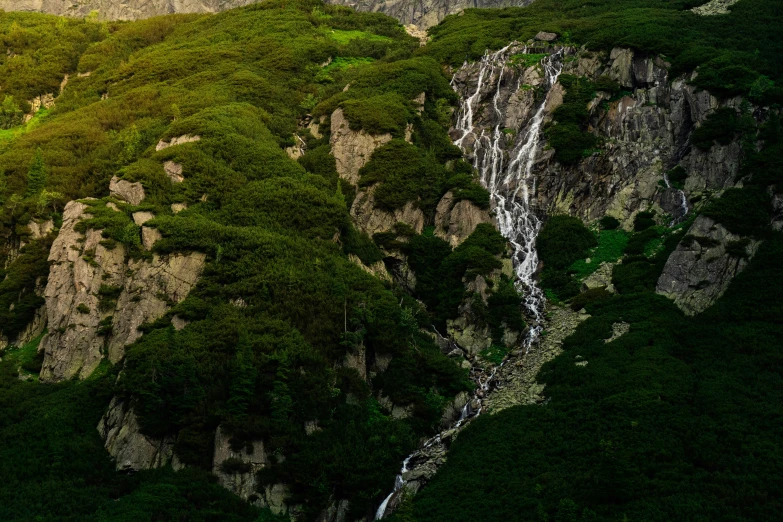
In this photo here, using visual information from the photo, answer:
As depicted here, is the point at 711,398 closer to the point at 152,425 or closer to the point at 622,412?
the point at 622,412

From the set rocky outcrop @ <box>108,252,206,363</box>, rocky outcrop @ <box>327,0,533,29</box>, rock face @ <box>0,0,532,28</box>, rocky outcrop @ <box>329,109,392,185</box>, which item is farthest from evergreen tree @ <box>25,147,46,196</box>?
rocky outcrop @ <box>327,0,533,29</box>

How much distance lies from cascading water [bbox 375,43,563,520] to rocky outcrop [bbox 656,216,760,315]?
1042 centimetres

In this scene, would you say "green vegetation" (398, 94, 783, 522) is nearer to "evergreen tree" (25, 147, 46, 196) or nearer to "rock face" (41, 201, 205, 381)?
"rock face" (41, 201, 205, 381)

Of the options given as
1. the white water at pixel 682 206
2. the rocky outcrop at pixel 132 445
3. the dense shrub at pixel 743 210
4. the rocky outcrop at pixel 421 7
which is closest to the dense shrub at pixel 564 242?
the white water at pixel 682 206

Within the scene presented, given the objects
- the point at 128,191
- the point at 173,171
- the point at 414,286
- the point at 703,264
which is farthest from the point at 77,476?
the point at 703,264

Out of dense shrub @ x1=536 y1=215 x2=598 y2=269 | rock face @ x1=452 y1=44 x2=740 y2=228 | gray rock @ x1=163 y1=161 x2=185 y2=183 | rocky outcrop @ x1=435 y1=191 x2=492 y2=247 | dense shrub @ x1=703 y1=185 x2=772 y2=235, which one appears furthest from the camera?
rocky outcrop @ x1=435 y1=191 x2=492 y2=247

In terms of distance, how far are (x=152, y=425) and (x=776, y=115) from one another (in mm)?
55330

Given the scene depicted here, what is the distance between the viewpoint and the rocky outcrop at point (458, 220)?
6147cm

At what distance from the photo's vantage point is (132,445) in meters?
39.8

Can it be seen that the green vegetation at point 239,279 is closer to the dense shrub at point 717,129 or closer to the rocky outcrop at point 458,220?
the rocky outcrop at point 458,220

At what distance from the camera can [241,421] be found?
39438mm

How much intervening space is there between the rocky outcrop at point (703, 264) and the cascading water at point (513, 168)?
10.4 m

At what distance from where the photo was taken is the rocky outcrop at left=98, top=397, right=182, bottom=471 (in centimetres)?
3938

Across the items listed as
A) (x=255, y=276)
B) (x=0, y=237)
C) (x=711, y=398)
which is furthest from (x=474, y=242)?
(x=0, y=237)
